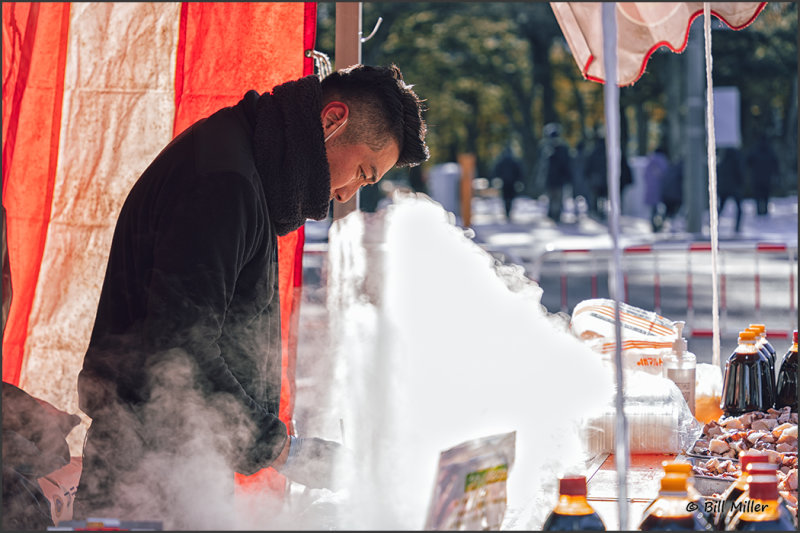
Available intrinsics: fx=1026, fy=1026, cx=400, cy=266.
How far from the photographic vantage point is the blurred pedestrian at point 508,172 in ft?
59.0

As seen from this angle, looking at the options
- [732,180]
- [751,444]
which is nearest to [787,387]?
[751,444]

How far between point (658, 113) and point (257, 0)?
92.9ft

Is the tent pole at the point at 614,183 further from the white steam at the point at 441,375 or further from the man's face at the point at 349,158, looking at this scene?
the man's face at the point at 349,158

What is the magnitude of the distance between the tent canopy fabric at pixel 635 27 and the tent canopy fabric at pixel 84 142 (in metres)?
1.02

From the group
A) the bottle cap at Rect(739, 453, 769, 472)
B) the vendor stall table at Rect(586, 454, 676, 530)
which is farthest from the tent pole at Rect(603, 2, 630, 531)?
the vendor stall table at Rect(586, 454, 676, 530)

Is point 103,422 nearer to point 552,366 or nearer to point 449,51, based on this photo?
point 552,366

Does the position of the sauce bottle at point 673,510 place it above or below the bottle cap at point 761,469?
below

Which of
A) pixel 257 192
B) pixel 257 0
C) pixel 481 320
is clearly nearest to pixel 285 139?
pixel 257 192

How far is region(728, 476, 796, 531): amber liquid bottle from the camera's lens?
161cm

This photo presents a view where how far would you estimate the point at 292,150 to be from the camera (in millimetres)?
1991

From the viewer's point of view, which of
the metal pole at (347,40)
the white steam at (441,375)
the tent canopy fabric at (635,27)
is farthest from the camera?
the metal pole at (347,40)

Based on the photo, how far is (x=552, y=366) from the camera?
198 centimetres

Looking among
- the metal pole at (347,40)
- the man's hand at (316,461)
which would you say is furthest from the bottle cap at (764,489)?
the metal pole at (347,40)

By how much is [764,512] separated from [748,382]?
135 cm
